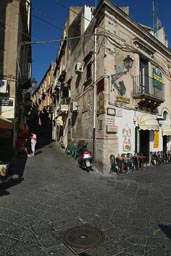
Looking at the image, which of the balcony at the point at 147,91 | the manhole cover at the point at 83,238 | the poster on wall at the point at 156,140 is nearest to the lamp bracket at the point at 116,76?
the balcony at the point at 147,91

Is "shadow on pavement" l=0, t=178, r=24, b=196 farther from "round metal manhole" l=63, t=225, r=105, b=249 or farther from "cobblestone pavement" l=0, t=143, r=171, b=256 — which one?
"round metal manhole" l=63, t=225, r=105, b=249

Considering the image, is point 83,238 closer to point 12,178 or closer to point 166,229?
point 166,229

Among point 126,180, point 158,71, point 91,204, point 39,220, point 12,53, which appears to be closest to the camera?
point 39,220

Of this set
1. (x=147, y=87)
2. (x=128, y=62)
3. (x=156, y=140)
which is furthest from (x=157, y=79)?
(x=156, y=140)

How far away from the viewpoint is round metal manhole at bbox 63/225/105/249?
3119 mm

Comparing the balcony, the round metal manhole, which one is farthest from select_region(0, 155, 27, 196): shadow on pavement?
the balcony

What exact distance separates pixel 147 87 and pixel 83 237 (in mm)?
9906

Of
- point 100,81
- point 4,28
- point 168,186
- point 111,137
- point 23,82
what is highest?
point 4,28

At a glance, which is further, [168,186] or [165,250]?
[168,186]

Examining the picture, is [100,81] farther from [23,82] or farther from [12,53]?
[23,82]

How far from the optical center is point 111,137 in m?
8.95

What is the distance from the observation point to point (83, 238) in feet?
10.8

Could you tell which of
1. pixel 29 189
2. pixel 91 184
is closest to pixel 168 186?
pixel 91 184

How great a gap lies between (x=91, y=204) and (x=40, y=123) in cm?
3149
